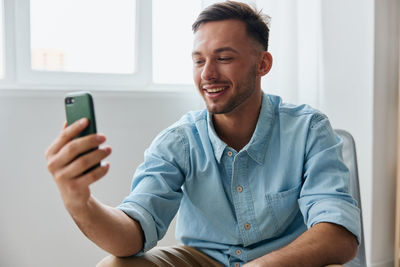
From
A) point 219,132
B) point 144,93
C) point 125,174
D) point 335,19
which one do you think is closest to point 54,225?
point 125,174

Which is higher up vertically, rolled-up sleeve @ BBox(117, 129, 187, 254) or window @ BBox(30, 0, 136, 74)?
window @ BBox(30, 0, 136, 74)

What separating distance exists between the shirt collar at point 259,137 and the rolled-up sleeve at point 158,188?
0.10 m

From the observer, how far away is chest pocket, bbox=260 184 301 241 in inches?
49.6

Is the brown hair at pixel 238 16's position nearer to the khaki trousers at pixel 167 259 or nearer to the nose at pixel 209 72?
the nose at pixel 209 72

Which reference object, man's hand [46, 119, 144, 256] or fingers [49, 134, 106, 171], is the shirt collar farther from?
fingers [49, 134, 106, 171]

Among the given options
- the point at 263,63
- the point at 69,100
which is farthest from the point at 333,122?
the point at 69,100

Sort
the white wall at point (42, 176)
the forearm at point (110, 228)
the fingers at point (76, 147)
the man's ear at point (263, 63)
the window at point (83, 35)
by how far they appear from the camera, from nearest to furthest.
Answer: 1. the fingers at point (76, 147)
2. the forearm at point (110, 228)
3. the man's ear at point (263, 63)
4. the white wall at point (42, 176)
5. the window at point (83, 35)

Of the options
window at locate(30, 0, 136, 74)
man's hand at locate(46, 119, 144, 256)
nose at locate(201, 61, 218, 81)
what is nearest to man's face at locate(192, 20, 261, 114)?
nose at locate(201, 61, 218, 81)

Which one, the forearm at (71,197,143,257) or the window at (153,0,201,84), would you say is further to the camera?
the window at (153,0,201,84)

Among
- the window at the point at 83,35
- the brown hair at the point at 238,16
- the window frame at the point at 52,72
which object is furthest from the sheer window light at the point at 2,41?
the brown hair at the point at 238,16

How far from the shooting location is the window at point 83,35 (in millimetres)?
1944

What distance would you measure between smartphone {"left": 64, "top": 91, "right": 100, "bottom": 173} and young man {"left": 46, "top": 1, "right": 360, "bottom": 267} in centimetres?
33

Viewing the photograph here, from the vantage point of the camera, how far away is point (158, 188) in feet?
4.00

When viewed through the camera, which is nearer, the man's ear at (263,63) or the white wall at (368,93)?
the man's ear at (263,63)
